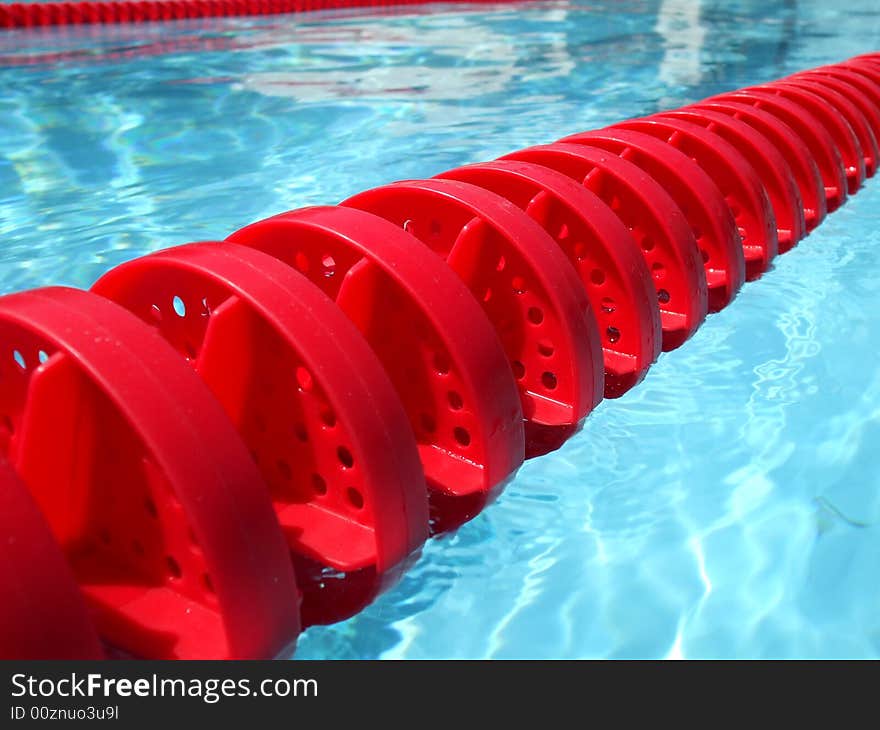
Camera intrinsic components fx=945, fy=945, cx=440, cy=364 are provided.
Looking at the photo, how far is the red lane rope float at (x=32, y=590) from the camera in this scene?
3.76 feet

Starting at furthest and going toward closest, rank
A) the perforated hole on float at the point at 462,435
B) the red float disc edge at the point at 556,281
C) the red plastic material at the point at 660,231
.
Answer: the red plastic material at the point at 660,231 → the red float disc edge at the point at 556,281 → the perforated hole on float at the point at 462,435

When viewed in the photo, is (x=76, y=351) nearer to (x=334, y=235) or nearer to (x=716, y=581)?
(x=334, y=235)

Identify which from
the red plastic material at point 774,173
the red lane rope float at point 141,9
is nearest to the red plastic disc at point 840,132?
the red plastic material at point 774,173

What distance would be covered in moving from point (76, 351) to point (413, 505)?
0.61 meters

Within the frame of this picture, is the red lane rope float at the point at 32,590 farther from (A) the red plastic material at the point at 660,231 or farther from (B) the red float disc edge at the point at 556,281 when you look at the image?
(A) the red plastic material at the point at 660,231

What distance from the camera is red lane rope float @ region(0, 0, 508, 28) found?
11945 mm

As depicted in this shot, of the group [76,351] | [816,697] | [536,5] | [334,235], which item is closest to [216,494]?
[76,351]

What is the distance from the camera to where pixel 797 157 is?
3.79 m

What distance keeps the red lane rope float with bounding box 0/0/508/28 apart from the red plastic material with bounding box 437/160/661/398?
37.4 ft

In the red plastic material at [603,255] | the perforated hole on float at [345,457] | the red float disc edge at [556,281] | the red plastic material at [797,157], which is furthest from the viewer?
the red plastic material at [797,157]

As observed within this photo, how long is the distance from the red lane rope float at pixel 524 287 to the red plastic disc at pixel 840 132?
2834mm

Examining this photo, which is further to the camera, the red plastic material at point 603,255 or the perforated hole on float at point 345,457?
the red plastic material at point 603,255

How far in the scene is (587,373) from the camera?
83.1 inches

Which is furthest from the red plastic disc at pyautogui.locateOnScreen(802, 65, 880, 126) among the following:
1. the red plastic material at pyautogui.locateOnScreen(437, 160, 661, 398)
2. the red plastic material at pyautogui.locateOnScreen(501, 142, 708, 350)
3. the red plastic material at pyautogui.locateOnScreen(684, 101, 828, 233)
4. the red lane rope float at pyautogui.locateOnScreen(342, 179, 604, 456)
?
the red lane rope float at pyautogui.locateOnScreen(342, 179, 604, 456)
